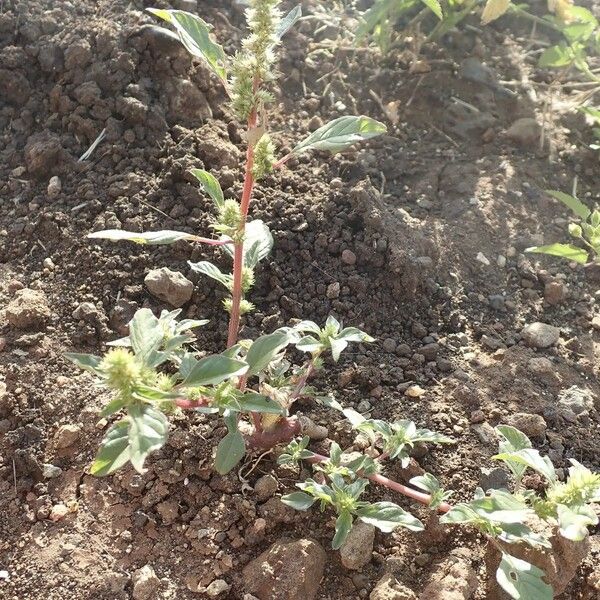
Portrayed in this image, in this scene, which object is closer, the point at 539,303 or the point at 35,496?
the point at 35,496

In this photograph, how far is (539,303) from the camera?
9.37 feet

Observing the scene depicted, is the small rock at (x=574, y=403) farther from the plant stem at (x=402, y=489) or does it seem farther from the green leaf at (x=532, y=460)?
the plant stem at (x=402, y=489)

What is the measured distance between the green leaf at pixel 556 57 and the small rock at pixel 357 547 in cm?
259

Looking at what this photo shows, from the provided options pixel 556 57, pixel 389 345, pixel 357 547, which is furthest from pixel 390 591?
pixel 556 57

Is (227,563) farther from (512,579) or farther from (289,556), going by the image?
(512,579)

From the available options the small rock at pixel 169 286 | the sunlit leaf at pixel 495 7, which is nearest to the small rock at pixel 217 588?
the small rock at pixel 169 286

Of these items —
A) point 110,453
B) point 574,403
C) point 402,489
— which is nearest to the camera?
point 110,453

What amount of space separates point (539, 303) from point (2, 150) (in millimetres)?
2423

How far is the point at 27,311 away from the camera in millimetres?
2479

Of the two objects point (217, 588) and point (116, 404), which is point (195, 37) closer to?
point (116, 404)

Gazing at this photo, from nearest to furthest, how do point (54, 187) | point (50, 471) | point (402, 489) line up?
point (402, 489)
point (50, 471)
point (54, 187)

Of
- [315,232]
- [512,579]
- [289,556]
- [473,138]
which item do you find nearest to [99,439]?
[289,556]

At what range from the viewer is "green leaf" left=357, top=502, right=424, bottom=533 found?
6.42 feet

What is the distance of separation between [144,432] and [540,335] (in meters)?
1.76
